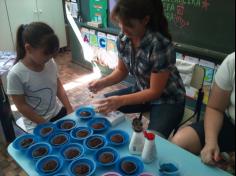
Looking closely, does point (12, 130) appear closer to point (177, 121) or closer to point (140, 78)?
point (140, 78)

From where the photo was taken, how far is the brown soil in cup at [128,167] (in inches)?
32.2

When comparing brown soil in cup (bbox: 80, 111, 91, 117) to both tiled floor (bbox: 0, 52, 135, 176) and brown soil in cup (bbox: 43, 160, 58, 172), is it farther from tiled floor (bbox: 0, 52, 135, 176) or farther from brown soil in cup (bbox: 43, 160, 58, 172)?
tiled floor (bbox: 0, 52, 135, 176)

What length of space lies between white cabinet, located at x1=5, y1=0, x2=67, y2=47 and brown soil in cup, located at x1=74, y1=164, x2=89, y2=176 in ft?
9.03

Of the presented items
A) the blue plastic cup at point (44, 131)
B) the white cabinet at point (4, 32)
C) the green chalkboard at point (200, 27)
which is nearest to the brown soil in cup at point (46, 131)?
the blue plastic cup at point (44, 131)

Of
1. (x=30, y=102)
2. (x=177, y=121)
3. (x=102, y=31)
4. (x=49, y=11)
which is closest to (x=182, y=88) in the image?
(x=177, y=121)

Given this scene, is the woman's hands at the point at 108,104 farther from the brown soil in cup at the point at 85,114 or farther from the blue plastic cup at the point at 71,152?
the blue plastic cup at the point at 71,152

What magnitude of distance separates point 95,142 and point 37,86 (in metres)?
0.55

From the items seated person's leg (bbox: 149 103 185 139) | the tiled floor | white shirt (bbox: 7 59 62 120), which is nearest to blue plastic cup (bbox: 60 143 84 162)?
seated person's leg (bbox: 149 103 185 139)

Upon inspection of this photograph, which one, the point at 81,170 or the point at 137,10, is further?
the point at 137,10

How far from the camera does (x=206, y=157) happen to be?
819 millimetres

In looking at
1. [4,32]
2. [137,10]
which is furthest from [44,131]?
[4,32]

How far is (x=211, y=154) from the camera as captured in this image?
2.66 feet

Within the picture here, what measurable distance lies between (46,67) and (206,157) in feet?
3.15

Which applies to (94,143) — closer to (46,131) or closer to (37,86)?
(46,131)
